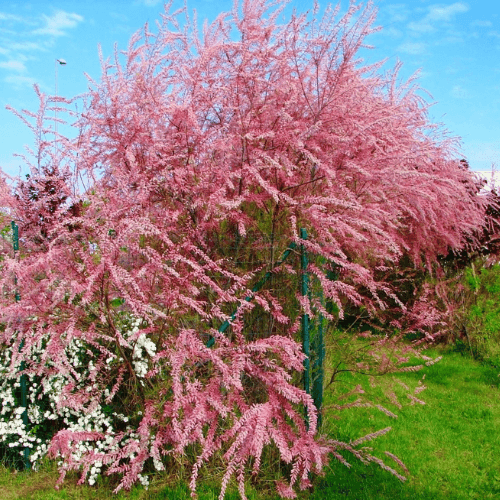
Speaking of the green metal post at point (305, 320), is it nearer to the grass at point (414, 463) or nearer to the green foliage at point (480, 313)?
the grass at point (414, 463)

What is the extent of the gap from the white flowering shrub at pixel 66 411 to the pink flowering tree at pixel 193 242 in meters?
0.03

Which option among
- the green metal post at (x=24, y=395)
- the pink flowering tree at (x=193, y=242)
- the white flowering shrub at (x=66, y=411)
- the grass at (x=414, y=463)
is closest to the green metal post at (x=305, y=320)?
the pink flowering tree at (x=193, y=242)

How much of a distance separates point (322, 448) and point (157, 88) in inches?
127

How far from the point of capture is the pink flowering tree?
372 centimetres

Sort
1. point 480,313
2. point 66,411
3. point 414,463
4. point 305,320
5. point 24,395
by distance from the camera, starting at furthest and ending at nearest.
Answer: point 480,313 → point 414,463 → point 24,395 → point 66,411 → point 305,320

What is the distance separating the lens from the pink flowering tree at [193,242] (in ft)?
12.2

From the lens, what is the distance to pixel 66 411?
13.7 feet

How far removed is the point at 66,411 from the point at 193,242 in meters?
1.71

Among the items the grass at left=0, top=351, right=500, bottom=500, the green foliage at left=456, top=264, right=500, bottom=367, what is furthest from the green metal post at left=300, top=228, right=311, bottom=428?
the green foliage at left=456, top=264, right=500, bottom=367

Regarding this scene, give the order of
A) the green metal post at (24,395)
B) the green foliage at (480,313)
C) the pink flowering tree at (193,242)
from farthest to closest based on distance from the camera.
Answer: the green foliage at (480,313)
the green metal post at (24,395)
the pink flowering tree at (193,242)

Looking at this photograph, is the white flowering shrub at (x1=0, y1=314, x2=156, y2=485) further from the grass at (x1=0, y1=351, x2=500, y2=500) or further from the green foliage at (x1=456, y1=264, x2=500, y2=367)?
the green foliage at (x1=456, y1=264, x2=500, y2=367)

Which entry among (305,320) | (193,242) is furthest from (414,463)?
(193,242)

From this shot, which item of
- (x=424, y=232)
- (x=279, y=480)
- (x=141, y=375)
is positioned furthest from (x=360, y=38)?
(x=424, y=232)

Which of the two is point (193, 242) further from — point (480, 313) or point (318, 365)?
point (480, 313)
